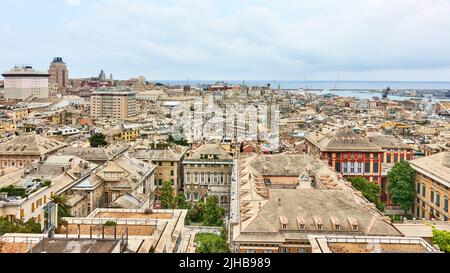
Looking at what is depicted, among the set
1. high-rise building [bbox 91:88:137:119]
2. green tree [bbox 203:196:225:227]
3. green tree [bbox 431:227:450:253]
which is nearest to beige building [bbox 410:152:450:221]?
green tree [bbox 431:227:450:253]

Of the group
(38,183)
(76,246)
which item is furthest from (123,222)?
(38,183)

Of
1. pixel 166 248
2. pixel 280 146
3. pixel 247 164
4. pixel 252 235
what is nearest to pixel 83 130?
pixel 280 146

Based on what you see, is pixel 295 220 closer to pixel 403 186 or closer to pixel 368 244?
pixel 368 244

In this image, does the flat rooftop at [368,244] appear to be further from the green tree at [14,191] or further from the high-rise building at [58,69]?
the green tree at [14,191]

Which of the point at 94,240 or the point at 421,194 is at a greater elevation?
the point at 94,240

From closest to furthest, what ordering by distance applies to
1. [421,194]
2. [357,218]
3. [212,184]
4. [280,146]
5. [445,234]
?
[445,234] < [357,218] < [421,194] < [212,184] < [280,146]
